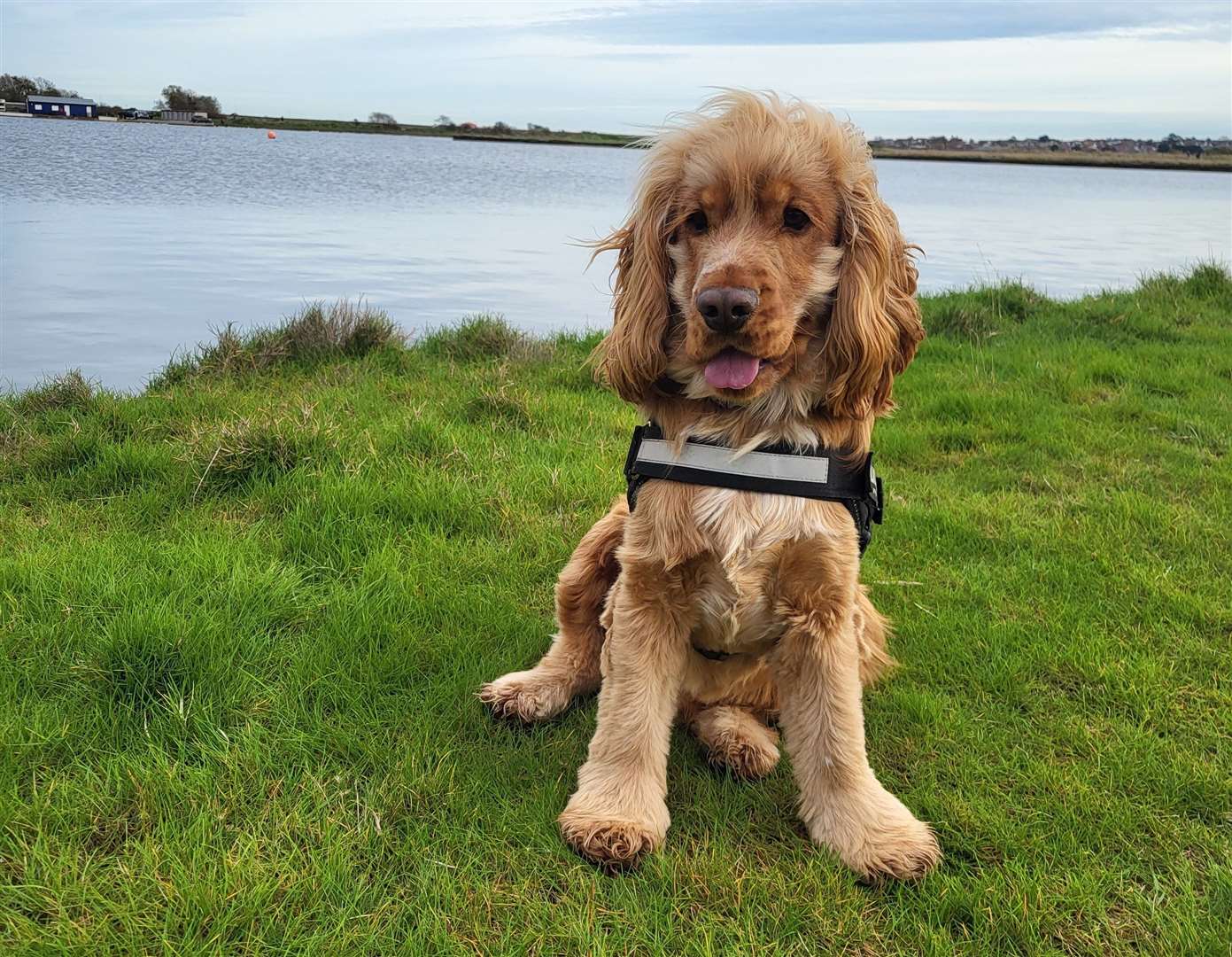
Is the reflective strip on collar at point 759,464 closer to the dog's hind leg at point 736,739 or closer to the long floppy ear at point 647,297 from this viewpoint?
the long floppy ear at point 647,297

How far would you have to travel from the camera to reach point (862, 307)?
2516 millimetres

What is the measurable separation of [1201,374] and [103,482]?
7656 millimetres

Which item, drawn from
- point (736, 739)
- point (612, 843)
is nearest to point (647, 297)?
point (736, 739)

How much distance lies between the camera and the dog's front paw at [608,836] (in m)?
2.48

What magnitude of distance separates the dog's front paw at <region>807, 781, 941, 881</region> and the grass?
0.05 m

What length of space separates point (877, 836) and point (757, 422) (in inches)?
46.9

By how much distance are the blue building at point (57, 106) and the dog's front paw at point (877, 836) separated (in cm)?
5260

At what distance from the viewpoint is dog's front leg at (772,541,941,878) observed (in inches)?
99.7

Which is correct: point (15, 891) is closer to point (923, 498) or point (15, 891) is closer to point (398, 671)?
point (398, 671)

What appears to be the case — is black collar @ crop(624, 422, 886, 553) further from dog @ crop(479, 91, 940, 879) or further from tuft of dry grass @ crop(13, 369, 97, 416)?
tuft of dry grass @ crop(13, 369, 97, 416)

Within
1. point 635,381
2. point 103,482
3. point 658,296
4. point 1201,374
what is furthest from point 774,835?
point 1201,374

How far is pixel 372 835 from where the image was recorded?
8.26ft

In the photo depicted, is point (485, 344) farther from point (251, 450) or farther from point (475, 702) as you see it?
point (475, 702)

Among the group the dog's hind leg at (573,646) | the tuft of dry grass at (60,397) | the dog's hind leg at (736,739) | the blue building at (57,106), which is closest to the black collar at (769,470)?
the dog's hind leg at (573,646)
